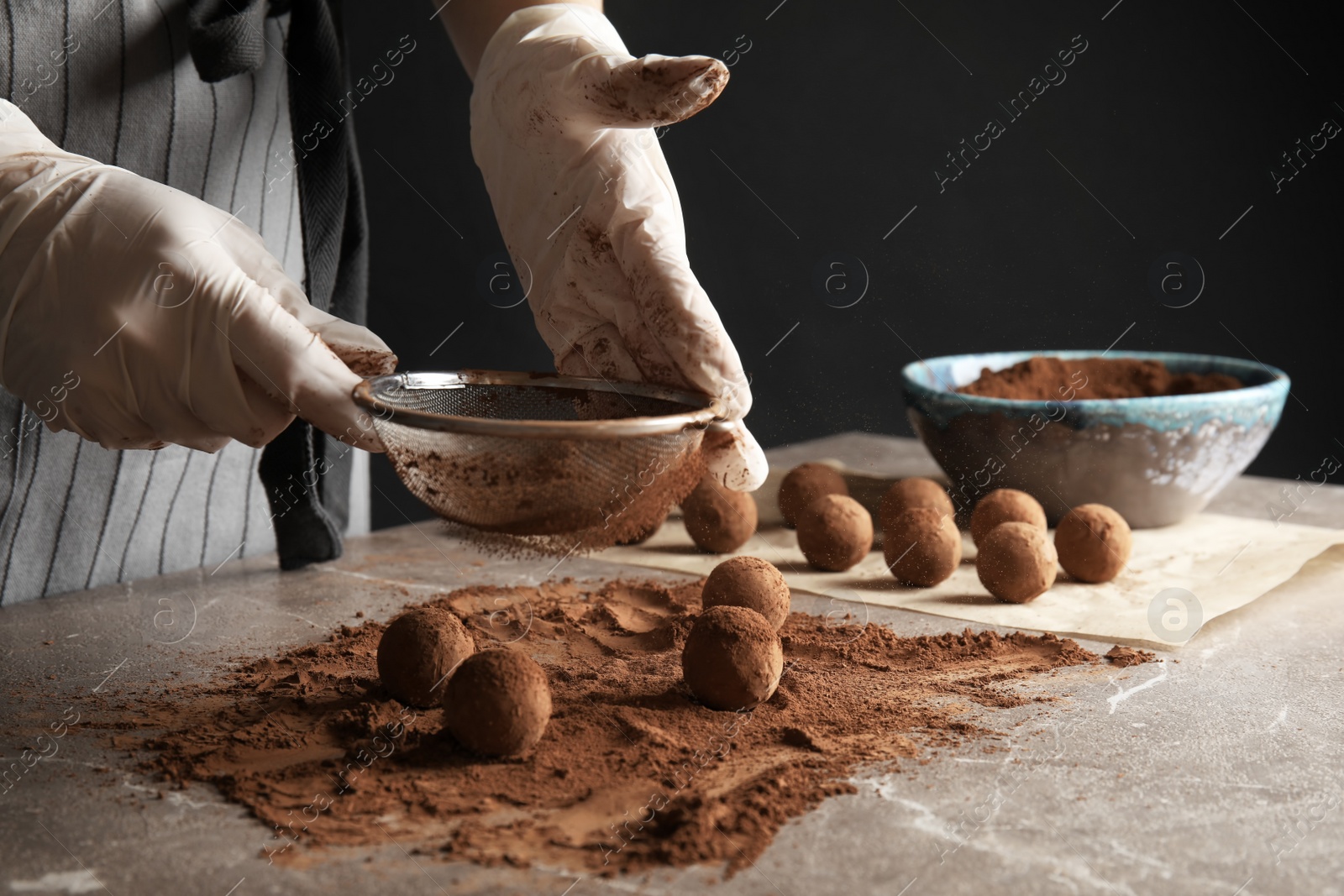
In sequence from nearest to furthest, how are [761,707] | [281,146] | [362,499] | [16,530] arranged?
[761,707] < [16,530] < [281,146] < [362,499]

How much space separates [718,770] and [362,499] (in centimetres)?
147

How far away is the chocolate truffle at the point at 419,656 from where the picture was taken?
4.46 ft

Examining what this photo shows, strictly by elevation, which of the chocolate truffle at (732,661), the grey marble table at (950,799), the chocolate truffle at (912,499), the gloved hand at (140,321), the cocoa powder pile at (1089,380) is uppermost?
the gloved hand at (140,321)

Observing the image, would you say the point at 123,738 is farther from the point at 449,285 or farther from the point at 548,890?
the point at 449,285

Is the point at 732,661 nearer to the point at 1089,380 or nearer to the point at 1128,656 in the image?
the point at 1128,656

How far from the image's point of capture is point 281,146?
82.0 inches

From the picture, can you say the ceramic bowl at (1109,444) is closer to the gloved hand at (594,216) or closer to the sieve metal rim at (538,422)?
the gloved hand at (594,216)

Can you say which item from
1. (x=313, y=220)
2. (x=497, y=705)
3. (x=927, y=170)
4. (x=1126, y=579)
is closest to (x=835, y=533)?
(x=1126, y=579)

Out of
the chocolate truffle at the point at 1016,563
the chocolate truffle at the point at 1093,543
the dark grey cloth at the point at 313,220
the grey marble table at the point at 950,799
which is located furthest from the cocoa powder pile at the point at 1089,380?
the dark grey cloth at the point at 313,220

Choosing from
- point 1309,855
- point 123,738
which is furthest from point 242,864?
point 1309,855

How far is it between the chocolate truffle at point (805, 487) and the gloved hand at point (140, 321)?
1.03 metres

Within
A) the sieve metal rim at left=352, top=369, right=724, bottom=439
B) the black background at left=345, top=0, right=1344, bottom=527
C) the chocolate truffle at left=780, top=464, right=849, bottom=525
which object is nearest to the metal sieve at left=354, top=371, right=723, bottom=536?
the sieve metal rim at left=352, top=369, right=724, bottom=439

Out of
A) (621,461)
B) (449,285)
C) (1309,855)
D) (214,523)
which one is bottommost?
(1309,855)

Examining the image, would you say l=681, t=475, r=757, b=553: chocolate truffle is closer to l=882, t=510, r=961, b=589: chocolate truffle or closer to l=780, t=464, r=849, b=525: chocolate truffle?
l=780, t=464, r=849, b=525: chocolate truffle
